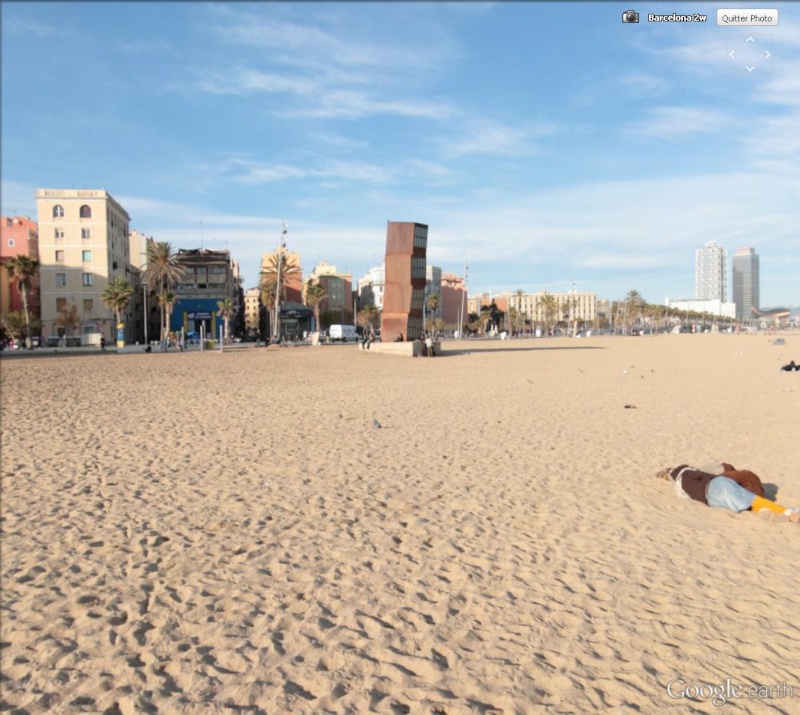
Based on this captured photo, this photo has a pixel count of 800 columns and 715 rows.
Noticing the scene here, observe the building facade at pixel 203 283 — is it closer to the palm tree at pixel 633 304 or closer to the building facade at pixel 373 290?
the building facade at pixel 373 290

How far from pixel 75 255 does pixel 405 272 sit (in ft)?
155

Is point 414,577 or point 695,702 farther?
point 414,577

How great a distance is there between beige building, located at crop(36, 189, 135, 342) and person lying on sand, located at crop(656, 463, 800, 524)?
6843cm

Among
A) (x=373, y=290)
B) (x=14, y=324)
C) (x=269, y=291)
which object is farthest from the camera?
(x=373, y=290)

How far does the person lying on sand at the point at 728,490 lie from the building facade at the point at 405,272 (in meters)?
30.8

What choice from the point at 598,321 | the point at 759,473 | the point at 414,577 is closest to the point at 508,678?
the point at 414,577

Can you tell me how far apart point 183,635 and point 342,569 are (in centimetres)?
152

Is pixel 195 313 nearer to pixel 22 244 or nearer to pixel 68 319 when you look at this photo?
pixel 22 244

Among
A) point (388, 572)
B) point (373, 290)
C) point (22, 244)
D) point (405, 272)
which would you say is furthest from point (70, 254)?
point (373, 290)

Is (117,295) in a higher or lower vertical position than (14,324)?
higher

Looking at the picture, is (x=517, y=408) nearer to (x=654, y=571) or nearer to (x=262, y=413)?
(x=262, y=413)

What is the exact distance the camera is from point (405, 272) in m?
38.2

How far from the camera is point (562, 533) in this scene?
6430 millimetres

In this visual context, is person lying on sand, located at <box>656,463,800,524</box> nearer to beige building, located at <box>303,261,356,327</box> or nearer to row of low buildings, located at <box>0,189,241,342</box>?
row of low buildings, located at <box>0,189,241,342</box>
